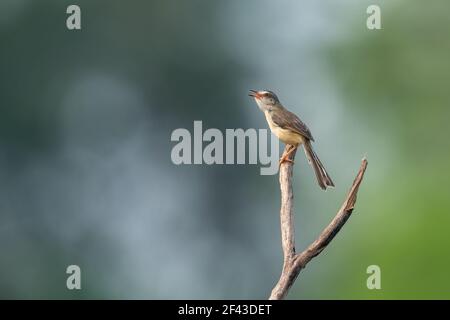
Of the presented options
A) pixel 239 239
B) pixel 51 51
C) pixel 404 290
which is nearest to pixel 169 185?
pixel 239 239

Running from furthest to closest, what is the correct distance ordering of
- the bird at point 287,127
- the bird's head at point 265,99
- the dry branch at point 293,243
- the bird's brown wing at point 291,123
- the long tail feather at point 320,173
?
1. the bird's head at point 265,99
2. the bird's brown wing at point 291,123
3. the bird at point 287,127
4. the long tail feather at point 320,173
5. the dry branch at point 293,243

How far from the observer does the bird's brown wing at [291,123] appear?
9.09 metres

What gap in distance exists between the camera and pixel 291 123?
9.22m

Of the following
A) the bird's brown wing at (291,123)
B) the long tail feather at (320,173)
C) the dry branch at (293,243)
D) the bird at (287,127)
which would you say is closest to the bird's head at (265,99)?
the bird at (287,127)

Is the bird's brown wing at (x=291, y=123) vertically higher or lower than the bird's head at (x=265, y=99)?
lower

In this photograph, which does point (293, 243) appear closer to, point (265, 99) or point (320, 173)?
point (320, 173)

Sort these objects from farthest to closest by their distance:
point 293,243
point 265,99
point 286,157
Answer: point 265,99
point 286,157
point 293,243

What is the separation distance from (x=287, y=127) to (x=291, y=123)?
53 millimetres

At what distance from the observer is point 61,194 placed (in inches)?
719

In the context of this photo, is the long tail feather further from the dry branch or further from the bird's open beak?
the dry branch

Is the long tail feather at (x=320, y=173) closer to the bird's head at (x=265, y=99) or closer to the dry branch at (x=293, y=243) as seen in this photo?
the bird's head at (x=265, y=99)

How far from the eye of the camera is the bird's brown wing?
9.09m

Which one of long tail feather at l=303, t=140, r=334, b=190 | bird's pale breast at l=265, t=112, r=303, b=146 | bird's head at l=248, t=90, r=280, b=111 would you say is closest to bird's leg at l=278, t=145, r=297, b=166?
long tail feather at l=303, t=140, r=334, b=190

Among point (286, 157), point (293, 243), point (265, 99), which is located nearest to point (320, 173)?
point (286, 157)
